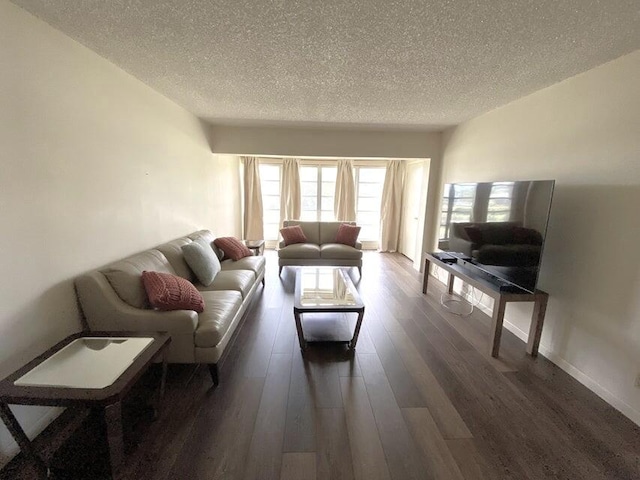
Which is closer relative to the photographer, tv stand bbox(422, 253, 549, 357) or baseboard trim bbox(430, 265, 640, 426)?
baseboard trim bbox(430, 265, 640, 426)

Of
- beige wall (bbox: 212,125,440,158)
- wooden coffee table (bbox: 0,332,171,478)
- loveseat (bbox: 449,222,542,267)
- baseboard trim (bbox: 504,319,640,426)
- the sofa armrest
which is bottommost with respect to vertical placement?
baseboard trim (bbox: 504,319,640,426)

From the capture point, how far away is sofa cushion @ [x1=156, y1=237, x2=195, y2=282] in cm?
261

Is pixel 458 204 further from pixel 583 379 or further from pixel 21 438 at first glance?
pixel 21 438

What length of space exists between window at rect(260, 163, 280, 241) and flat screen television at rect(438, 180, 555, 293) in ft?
12.8

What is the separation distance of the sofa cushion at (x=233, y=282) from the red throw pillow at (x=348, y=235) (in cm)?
201

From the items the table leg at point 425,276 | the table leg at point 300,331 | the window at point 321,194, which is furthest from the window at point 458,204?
the window at point 321,194

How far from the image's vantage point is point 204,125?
12.8ft

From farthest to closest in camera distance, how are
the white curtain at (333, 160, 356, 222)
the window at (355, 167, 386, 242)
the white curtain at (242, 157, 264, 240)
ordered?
1. the window at (355, 167, 386, 242)
2. the white curtain at (333, 160, 356, 222)
3. the white curtain at (242, 157, 264, 240)

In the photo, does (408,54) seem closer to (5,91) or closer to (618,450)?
(5,91)

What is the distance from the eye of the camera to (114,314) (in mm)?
1743

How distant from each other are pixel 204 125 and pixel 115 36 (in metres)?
2.28

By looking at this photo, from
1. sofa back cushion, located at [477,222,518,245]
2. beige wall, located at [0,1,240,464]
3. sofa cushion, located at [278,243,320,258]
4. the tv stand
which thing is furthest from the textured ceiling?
sofa cushion, located at [278,243,320,258]

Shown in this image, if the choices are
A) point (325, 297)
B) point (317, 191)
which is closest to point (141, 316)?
point (325, 297)

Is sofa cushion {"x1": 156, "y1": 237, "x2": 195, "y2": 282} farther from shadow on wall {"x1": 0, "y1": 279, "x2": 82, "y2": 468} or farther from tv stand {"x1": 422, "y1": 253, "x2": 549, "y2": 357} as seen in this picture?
tv stand {"x1": 422, "y1": 253, "x2": 549, "y2": 357}
